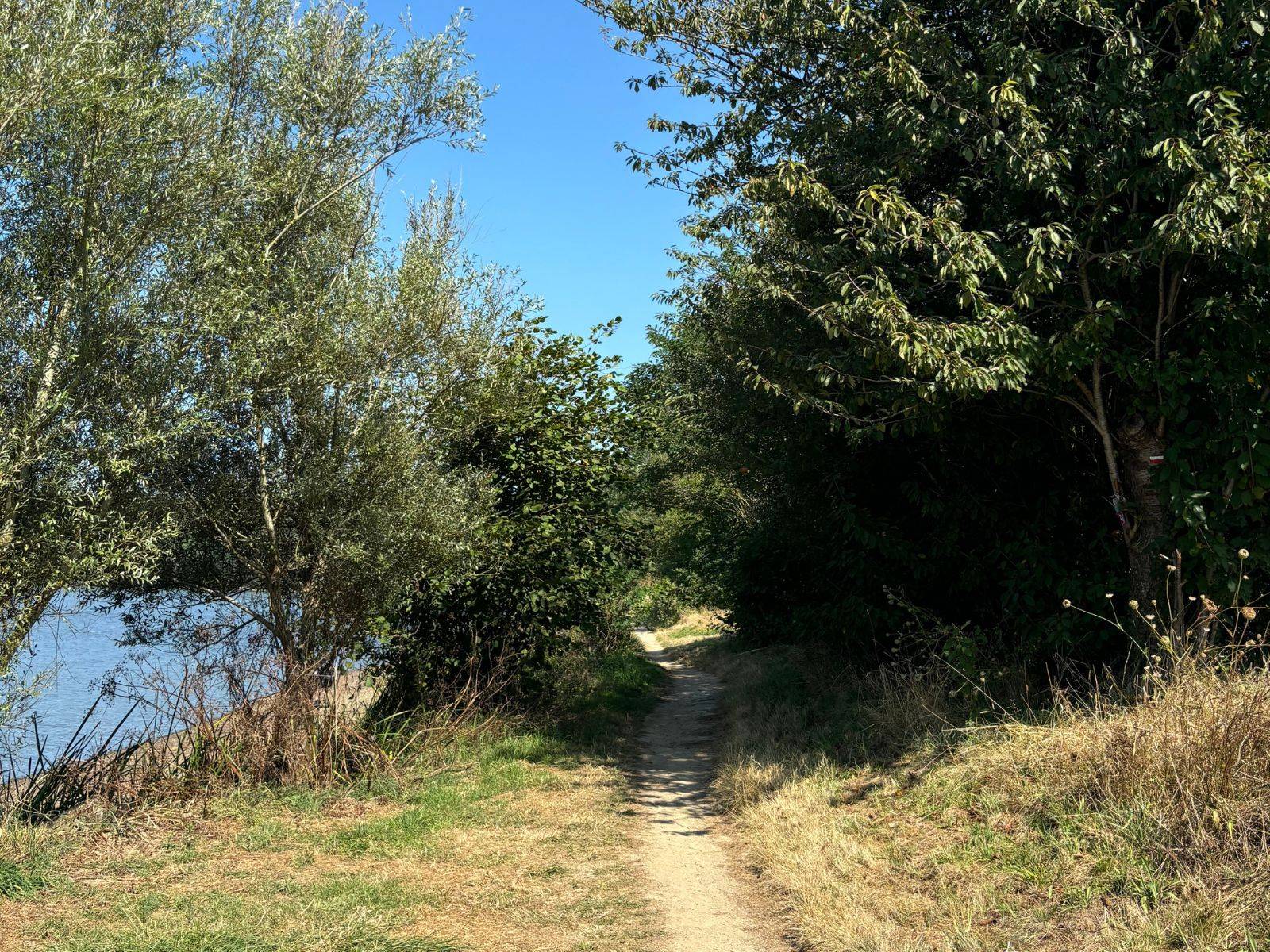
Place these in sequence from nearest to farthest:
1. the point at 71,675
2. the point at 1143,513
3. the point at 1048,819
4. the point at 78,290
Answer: the point at 1048,819 → the point at 78,290 → the point at 1143,513 → the point at 71,675

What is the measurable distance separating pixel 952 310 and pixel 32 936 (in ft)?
29.1

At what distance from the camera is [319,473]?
9562 mm

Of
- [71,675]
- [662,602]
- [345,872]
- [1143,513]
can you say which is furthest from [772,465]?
[662,602]

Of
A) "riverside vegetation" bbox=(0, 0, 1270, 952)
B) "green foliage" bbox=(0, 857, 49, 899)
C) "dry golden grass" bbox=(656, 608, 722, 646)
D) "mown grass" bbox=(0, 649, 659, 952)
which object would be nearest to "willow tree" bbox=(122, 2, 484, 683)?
"riverside vegetation" bbox=(0, 0, 1270, 952)

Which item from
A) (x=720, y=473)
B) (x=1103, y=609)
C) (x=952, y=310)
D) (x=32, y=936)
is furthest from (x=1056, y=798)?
(x=720, y=473)

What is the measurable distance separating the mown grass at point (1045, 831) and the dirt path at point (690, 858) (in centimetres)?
32

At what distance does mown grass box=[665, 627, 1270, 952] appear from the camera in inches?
199

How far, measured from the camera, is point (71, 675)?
70.1 ft

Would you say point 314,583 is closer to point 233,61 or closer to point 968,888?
point 233,61

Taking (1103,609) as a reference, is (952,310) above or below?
above

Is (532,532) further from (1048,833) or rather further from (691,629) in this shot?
(691,629)

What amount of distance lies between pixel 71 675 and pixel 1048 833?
880 inches

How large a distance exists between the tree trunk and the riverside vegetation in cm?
6

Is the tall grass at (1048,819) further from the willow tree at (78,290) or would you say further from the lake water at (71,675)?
the lake water at (71,675)
